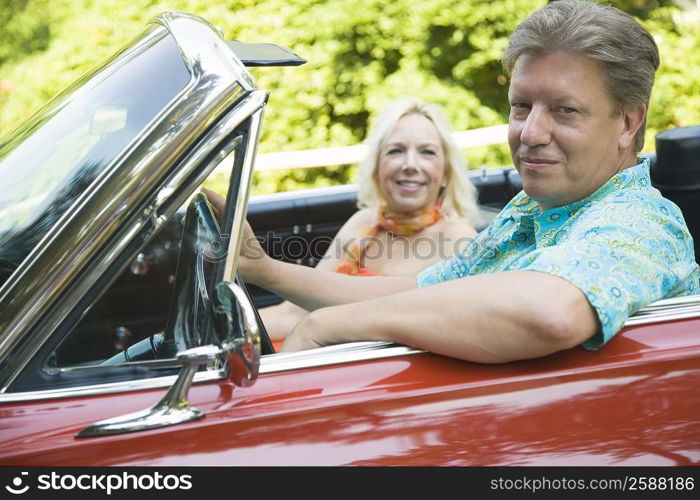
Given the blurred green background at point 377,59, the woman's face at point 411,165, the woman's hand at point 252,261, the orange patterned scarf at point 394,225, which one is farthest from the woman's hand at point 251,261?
the blurred green background at point 377,59

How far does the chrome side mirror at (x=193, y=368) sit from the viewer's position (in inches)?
52.7

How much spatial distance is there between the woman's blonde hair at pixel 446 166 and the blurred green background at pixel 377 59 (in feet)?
8.04


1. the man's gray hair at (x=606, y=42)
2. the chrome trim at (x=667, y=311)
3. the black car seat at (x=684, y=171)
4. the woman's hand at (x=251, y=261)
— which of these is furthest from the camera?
the black car seat at (x=684, y=171)

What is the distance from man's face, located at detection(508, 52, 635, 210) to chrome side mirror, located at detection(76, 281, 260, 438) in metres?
0.79

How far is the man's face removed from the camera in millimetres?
1741

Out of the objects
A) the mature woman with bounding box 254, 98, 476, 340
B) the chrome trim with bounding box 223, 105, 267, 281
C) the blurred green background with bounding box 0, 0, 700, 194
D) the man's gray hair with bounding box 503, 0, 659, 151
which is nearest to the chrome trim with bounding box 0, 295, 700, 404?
the chrome trim with bounding box 223, 105, 267, 281

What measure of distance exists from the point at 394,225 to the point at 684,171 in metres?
1.10

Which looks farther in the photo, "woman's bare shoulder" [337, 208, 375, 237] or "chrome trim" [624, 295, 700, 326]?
"woman's bare shoulder" [337, 208, 375, 237]

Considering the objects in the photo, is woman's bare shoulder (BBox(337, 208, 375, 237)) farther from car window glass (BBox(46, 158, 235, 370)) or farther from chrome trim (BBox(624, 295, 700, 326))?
chrome trim (BBox(624, 295, 700, 326))

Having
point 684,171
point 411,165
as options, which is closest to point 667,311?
point 684,171

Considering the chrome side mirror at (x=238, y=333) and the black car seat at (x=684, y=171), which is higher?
the black car seat at (x=684, y=171)

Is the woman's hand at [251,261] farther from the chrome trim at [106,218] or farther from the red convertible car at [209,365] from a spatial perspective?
the chrome trim at [106,218]

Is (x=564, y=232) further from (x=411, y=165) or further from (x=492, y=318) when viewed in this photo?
(x=411, y=165)

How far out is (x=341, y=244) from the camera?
10.7ft
